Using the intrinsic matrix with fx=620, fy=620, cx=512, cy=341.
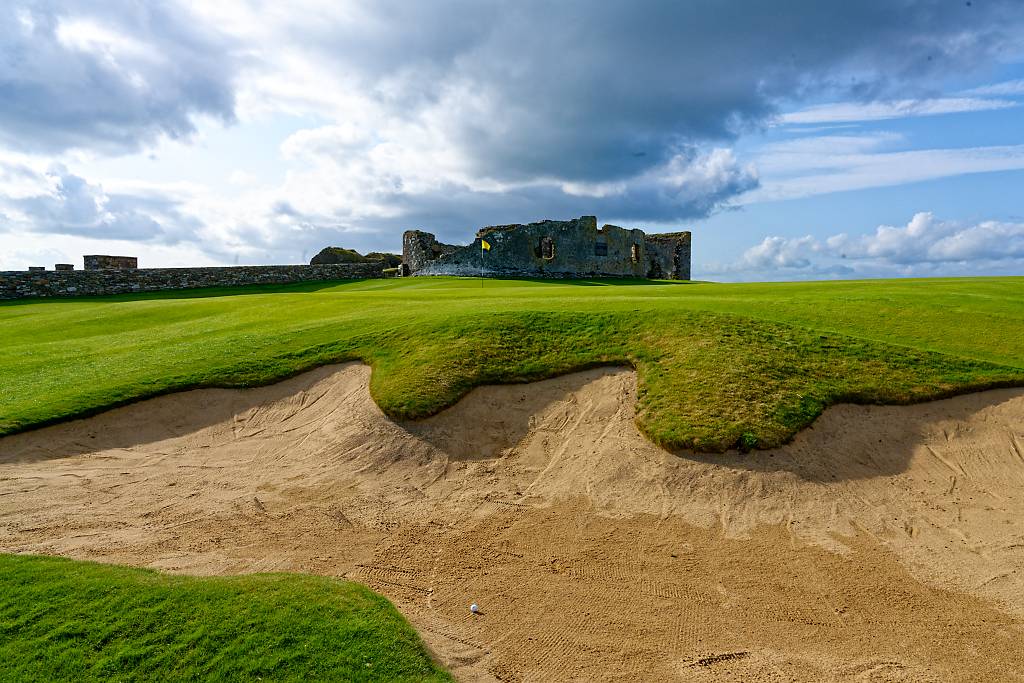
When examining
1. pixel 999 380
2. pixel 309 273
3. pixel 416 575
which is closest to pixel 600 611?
pixel 416 575

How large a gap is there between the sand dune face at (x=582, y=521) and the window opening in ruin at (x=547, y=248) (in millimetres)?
37905

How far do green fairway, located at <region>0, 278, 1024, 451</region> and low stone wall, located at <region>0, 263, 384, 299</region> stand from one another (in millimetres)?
25677

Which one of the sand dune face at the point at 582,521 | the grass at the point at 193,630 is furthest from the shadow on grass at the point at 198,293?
the grass at the point at 193,630

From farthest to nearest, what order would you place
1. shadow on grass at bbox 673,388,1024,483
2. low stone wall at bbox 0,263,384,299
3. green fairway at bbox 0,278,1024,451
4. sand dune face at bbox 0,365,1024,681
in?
low stone wall at bbox 0,263,384,299 → green fairway at bbox 0,278,1024,451 → shadow on grass at bbox 673,388,1024,483 → sand dune face at bbox 0,365,1024,681

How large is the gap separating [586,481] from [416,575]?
3.89 meters

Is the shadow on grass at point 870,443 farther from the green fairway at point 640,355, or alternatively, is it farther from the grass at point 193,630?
the grass at point 193,630

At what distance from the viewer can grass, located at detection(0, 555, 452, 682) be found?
6.30 metres

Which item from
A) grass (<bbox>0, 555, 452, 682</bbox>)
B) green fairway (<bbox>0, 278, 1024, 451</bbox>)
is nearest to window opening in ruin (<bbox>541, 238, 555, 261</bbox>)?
green fairway (<bbox>0, 278, 1024, 451</bbox>)

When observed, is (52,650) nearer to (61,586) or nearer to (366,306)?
(61,586)

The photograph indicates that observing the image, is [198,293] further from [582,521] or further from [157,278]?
[582,521]

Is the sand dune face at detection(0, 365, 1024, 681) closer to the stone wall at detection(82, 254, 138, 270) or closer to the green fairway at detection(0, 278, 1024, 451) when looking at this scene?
the green fairway at detection(0, 278, 1024, 451)

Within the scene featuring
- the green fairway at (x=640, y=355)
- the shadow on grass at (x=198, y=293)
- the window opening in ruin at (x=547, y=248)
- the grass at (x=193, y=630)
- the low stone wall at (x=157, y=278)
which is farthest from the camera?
the window opening in ruin at (x=547, y=248)

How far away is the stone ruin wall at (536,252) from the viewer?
50188 millimetres

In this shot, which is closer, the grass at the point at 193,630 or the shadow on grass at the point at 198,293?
the grass at the point at 193,630
